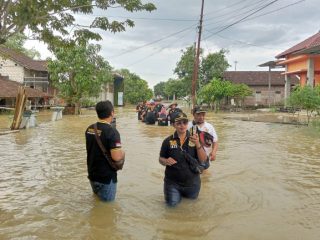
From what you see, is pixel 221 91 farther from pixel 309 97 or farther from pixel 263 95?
pixel 309 97

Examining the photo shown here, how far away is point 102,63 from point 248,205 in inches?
1432

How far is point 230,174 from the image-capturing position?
964cm

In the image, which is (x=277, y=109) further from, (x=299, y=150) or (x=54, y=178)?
(x=54, y=178)

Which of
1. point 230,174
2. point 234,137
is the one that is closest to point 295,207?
point 230,174

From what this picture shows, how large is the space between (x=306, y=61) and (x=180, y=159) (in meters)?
28.1

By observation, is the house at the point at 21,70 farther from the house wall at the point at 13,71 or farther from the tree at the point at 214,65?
the tree at the point at 214,65

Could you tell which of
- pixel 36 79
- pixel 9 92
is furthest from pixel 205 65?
pixel 9 92

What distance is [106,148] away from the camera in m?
5.91

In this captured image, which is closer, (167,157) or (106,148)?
(106,148)

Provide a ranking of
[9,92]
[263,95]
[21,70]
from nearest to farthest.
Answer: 1. [9,92]
2. [21,70]
3. [263,95]

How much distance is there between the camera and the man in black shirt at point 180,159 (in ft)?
20.7

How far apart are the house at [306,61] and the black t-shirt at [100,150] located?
74.0 ft

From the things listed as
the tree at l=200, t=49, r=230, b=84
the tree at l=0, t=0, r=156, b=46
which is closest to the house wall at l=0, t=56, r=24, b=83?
the tree at l=200, t=49, r=230, b=84

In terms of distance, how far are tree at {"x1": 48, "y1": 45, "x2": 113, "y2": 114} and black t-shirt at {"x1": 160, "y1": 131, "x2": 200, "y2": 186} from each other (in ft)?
103
